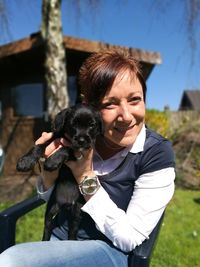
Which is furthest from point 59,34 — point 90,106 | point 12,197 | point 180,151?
point 90,106

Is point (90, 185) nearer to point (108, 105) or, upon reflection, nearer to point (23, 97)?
point (108, 105)

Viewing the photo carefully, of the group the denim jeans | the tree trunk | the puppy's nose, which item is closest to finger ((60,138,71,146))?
the puppy's nose

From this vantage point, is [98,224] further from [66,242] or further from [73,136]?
[73,136]

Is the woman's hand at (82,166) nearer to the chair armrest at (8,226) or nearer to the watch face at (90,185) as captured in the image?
the watch face at (90,185)

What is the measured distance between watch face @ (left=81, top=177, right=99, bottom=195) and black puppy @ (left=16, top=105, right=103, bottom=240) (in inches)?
6.6

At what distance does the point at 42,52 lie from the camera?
7746 millimetres

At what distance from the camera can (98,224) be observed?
1.80 metres

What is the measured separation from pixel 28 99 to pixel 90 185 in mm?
7218

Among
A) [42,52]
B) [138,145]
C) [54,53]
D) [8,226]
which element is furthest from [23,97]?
[138,145]

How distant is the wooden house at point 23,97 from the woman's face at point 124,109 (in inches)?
232

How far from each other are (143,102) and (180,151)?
6.31 meters

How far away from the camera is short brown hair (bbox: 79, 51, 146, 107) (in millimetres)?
1915

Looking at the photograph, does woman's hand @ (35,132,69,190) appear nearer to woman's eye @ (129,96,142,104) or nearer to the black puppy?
the black puppy

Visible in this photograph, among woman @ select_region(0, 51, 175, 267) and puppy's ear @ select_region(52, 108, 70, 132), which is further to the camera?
puppy's ear @ select_region(52, 108, 70, 132)
